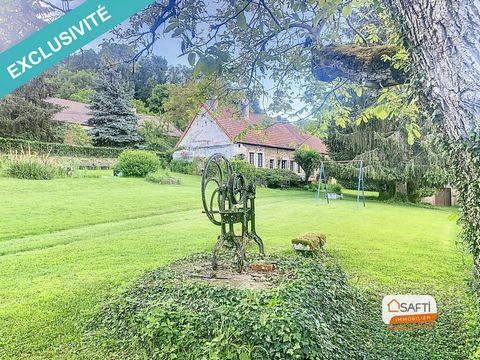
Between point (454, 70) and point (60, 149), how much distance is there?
1773 millimetres

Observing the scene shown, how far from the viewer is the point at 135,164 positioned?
214cm

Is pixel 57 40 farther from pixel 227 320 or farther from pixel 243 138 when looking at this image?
pixel 227 320

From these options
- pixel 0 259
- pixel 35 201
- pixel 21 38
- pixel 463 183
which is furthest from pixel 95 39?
pixel 463 183

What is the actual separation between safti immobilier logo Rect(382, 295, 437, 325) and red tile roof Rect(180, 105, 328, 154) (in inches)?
41.2

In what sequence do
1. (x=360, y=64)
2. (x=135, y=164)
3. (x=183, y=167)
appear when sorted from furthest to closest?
(x=183, y=167) < (x=135, y=164) < (x=360, y=64)

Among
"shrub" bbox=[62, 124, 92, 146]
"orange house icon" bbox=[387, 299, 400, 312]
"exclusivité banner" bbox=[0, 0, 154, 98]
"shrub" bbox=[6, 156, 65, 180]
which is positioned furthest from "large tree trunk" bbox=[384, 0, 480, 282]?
"shrub" bbox=[6, 156, 65, 180]

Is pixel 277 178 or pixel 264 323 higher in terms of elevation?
pixel 277 178

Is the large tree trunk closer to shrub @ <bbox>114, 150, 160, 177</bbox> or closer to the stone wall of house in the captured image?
the stone wall of house

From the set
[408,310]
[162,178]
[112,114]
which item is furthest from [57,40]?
[408,310]

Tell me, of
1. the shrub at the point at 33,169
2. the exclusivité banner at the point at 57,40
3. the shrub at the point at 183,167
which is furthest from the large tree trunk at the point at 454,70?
the shrub at the point at 33,169

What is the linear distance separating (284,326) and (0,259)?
4.36 ft

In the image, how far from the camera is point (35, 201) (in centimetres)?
188

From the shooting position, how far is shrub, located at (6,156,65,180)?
1841mm

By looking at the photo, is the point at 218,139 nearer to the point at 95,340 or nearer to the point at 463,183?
the point at 95,340
